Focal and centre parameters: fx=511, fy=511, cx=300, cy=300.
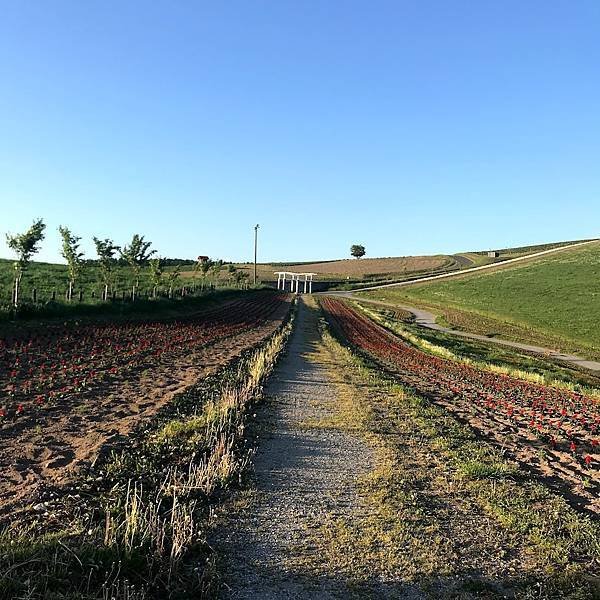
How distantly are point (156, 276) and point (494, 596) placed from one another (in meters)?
36.8

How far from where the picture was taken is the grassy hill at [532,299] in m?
38.6

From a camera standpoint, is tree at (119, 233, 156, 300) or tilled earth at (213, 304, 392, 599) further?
tree at (119, 233, 156, 300)

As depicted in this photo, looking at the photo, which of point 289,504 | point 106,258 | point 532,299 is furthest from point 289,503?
point 532,299

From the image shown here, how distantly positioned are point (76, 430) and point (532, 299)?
172 feet

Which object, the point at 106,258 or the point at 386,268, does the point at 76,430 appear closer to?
the point at 106,258

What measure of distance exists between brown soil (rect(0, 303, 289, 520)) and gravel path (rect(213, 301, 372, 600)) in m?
2.21

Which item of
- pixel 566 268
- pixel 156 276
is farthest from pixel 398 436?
pixel 566 268

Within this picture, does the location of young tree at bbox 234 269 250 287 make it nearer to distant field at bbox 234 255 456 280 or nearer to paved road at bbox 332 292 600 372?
distant field at bbox 234 255 456 280

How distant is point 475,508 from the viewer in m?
5.97

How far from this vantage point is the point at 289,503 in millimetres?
5883

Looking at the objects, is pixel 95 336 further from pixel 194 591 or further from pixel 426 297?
pixel 426 297

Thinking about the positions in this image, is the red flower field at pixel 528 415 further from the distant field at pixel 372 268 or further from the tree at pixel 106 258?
the distant field at pixel 372 268

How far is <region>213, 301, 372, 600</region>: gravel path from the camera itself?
13.9ft

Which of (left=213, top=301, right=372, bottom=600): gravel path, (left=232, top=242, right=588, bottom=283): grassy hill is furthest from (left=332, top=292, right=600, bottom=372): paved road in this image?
(left=232, top=242, right=588, bottom=283): grassy hill
